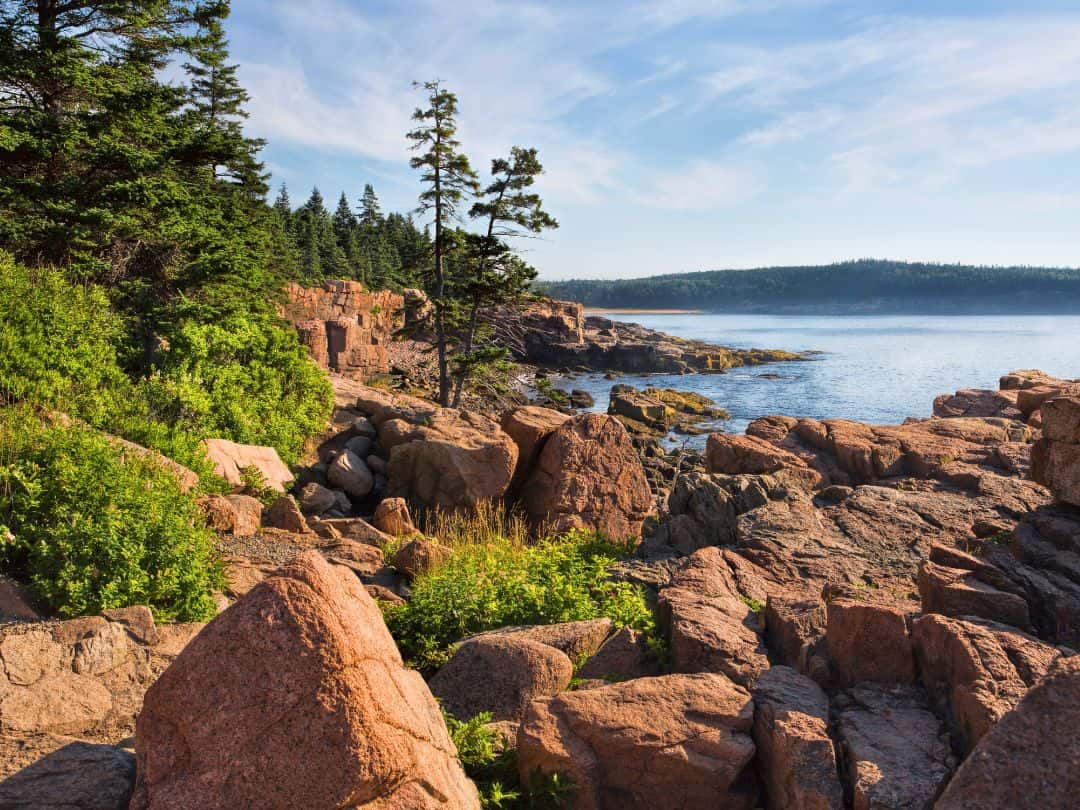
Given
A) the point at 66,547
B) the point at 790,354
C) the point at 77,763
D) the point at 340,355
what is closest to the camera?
the point at 77,763

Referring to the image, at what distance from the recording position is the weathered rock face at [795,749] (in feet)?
13.5

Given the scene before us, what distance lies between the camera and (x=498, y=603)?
7508 millimetres

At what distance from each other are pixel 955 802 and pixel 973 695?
1.70 m

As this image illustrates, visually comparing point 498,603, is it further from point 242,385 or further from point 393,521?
point 242,385

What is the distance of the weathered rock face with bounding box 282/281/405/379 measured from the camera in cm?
3256

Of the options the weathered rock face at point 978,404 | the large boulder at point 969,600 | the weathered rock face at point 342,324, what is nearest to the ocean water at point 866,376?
the weathered rock face at point 978,404

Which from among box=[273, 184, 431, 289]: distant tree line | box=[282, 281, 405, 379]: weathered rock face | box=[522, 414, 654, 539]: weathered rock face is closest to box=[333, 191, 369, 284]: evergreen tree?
box=[273, 184, 431, 289]: distant tree line

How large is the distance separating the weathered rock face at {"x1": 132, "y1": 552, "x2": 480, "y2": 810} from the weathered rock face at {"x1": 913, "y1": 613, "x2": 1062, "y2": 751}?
3365 millimetres

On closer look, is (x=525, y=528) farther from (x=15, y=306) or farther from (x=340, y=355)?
(x=340, y=355)

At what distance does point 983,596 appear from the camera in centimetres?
618

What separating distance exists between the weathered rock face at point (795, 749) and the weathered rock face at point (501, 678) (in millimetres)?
1662

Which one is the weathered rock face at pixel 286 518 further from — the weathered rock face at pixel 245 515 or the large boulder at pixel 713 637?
the large boulder at pixel 713 637

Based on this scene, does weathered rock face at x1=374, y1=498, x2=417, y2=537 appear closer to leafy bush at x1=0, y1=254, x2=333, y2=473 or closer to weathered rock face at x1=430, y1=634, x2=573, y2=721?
leafy bush at x1=0, y1=254, x2=333, y2=473

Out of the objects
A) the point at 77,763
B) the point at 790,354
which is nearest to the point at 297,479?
the point at 77,763
